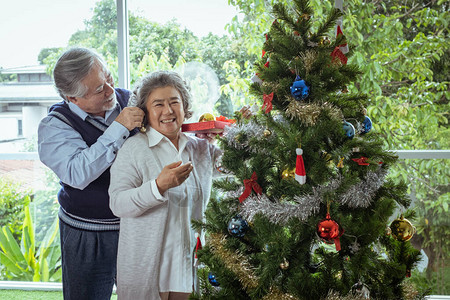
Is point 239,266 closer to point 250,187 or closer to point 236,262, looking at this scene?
point 236,262

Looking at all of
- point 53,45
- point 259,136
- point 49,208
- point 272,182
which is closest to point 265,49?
point 259,136

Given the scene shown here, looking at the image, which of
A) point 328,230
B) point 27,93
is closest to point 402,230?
point 328,230

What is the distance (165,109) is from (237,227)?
58 centimetres

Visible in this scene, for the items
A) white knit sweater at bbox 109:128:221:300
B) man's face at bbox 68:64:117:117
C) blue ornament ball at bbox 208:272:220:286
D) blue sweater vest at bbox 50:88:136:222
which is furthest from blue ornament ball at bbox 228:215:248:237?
man's face at bbox 68:64:117:117

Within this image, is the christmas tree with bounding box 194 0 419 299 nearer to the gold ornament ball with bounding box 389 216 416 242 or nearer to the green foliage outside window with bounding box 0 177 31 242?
the gold ornament ball with bounding box 389 216 416 242

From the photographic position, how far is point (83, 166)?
1826mm

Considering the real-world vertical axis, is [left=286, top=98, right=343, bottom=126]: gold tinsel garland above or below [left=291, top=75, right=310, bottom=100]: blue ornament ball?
below

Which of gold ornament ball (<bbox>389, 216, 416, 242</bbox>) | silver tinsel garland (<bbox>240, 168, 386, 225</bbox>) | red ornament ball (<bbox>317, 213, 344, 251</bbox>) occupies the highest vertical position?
silver tinsel garland (<bbox>240, 168, 386, 225</bbox>)

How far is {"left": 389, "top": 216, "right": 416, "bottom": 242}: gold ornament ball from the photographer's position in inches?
62.2

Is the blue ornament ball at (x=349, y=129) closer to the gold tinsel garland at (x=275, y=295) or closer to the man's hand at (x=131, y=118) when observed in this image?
the gold tinsel garland at (x=275, y=295)

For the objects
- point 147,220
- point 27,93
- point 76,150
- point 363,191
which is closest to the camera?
point 363,191

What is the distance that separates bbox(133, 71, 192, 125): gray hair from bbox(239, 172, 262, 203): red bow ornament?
0.54 metres

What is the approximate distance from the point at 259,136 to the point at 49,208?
2.23 meters

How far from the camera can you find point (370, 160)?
4.70 ft
